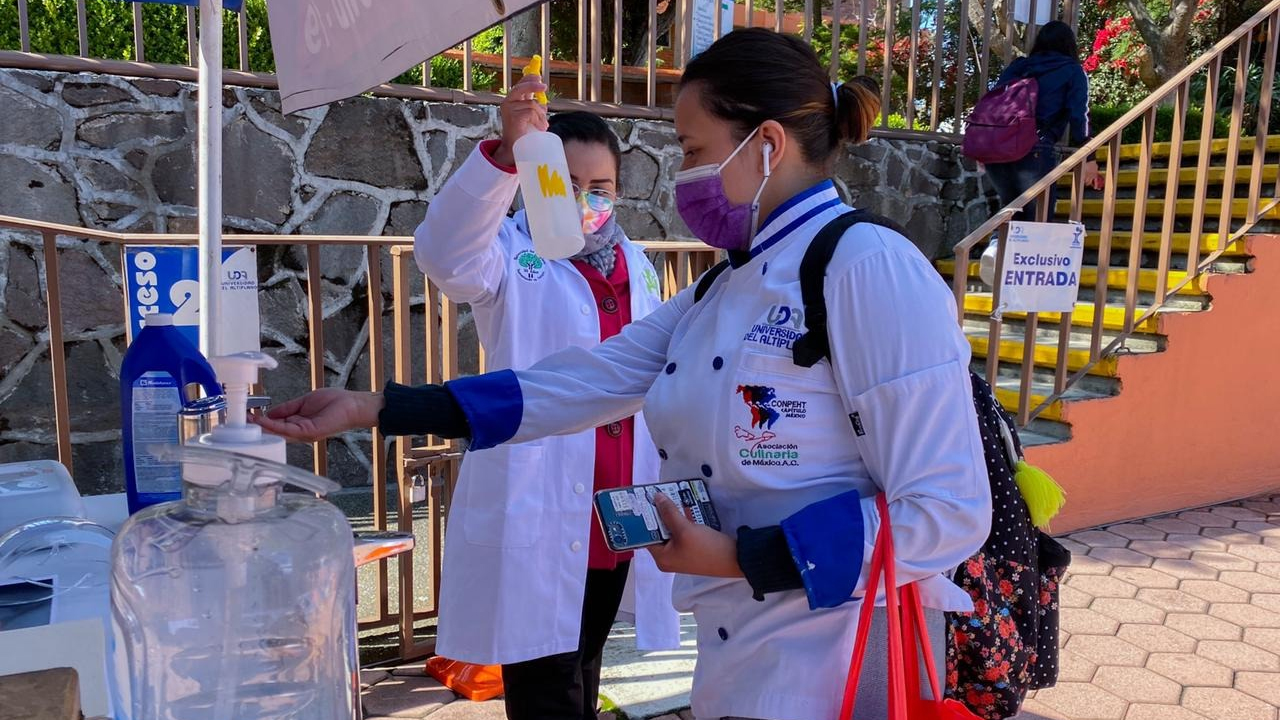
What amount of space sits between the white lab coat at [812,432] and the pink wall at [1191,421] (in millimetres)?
4044

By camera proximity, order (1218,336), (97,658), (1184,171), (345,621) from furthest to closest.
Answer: (1184,171)
(1218,336)
(345,621)
(97,658)

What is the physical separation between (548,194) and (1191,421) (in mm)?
5199

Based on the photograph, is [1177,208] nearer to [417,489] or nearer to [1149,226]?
[1149,226]

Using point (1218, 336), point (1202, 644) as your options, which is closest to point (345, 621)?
point (1202, 644)

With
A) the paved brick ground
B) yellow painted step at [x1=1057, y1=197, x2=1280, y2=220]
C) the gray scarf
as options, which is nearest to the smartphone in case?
the gray scarf

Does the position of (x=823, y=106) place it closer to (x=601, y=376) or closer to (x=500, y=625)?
(x=601, y=376)

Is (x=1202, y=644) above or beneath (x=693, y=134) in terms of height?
beneath

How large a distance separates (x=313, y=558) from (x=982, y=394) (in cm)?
124

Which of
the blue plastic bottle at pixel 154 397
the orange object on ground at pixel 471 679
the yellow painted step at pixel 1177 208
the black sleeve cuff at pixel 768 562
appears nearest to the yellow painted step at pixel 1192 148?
the yellow painted step at pixel 1177 208

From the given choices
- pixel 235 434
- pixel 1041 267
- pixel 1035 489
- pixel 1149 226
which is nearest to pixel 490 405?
pixel 235 434

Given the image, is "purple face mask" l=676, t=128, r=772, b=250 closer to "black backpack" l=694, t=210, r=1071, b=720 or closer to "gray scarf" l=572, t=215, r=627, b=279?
"black backpack" l=694, t=210, r=1071, b=720

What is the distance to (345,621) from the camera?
119 cm

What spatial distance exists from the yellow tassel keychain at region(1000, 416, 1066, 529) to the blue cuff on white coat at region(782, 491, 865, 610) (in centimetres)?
50

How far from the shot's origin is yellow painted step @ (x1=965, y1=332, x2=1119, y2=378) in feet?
18.4
